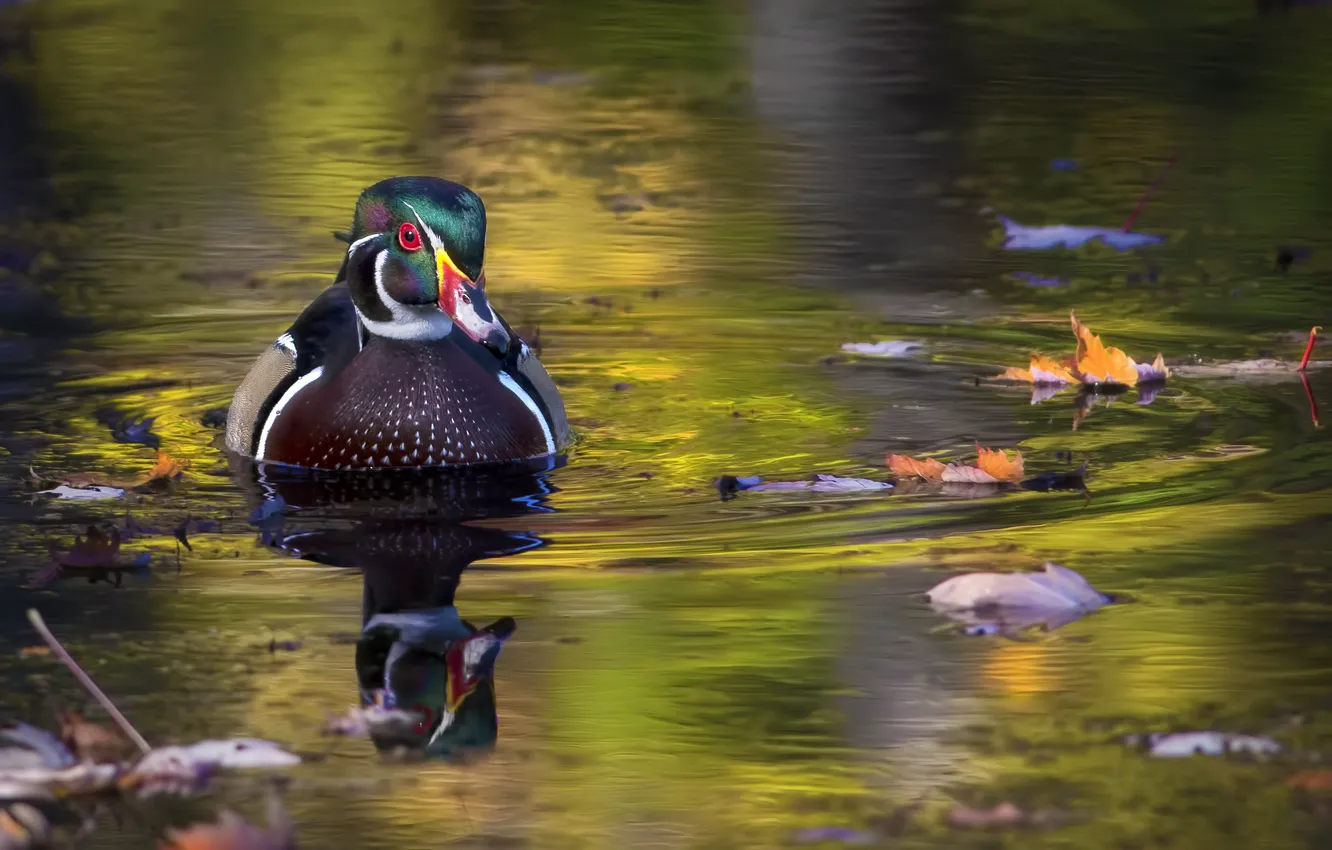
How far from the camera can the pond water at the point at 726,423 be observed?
17.1 ft

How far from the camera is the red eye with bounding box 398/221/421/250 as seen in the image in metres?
8.30

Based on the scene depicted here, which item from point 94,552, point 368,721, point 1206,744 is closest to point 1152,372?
point 94,552

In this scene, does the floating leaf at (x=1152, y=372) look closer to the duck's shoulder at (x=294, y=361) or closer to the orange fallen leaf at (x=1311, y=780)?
the duck's shoulder at (x=294, y=361)

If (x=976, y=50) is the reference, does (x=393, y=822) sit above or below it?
above

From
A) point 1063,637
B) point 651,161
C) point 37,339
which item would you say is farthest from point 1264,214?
point 1063,637

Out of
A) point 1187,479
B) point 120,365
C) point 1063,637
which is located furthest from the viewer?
point 120,365

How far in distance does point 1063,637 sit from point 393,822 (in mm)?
1963

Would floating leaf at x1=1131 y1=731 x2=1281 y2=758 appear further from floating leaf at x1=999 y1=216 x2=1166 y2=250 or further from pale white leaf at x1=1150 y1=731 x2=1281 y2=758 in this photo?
floating leaf at x1=999 y1=216 x2=1166 y2=250

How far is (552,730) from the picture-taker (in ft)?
17.8

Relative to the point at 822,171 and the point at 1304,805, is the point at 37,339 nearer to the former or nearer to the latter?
the point at 822,171

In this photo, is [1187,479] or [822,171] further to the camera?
[822,171]

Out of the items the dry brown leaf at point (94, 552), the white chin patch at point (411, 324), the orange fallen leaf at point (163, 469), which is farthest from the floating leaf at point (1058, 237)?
the dry brown leaf at point (94, 552)

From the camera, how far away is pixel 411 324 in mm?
8672

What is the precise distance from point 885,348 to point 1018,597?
3663 mm
